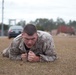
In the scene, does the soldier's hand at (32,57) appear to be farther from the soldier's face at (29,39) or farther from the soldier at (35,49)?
the soldier's face at (29,39)

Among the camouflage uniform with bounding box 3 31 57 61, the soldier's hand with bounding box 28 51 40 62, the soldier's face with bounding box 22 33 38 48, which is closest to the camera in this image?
the soldier's face with bounding box 22 33 38 48

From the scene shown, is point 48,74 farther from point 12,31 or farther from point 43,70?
point 12,31

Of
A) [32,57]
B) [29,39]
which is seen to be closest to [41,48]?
[32,57]

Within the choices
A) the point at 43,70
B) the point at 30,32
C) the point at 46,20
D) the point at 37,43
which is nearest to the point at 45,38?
the point at 37,43

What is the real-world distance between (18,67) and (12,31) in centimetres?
2476

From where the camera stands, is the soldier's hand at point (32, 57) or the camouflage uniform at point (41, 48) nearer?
the soldier's hand at point (32, 57)

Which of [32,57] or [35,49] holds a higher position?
[35,49]

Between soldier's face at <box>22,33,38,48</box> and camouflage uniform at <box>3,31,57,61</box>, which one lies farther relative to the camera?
camouflage uniform at <box>3,31,57,61</box>

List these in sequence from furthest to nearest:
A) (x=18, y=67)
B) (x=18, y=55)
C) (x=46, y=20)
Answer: (x=46, y=20), (x=18, y=55), (x=18, y=67)

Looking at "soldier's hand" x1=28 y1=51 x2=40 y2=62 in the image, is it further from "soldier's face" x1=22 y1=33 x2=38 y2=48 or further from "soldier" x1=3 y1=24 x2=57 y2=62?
"soldier's face" x1=22 y1=33 x2=38 y2=48

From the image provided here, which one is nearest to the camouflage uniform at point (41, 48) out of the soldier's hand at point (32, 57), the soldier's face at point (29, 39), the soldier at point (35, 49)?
the soldier at point (35, 49)

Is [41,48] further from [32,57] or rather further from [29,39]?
[29,39]

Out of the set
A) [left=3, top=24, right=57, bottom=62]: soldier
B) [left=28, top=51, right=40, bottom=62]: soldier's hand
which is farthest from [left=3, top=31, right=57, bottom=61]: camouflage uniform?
[left=28, top=51, right=40, bottom=62]: soldier's hand

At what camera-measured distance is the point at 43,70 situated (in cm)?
608
